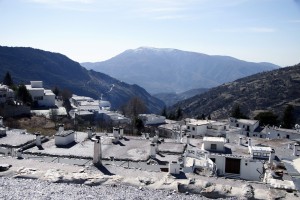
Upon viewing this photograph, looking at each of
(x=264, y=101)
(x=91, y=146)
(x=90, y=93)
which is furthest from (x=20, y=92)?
(x=90, y=93)

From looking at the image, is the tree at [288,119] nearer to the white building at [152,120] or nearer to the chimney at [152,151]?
the white building at [152,120]

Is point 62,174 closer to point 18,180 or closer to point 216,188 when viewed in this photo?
point 18,180

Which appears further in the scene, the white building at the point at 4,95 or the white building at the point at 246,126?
the white building at the point at 246,126

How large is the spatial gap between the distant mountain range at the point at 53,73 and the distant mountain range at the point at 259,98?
51009 mm

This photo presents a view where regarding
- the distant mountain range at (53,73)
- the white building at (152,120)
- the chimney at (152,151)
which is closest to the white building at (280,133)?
the white building at (152,120)

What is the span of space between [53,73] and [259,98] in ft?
349

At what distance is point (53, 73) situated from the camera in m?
174

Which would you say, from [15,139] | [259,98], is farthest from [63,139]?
[259,98]

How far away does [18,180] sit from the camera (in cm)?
1065

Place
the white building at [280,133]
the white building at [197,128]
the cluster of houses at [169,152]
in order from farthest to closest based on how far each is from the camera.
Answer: the white building at [280,133] → the white building at [197,128] → the cluster of houses at [169,152]

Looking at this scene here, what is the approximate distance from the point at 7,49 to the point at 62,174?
559ft

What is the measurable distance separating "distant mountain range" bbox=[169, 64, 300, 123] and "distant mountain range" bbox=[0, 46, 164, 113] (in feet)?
167

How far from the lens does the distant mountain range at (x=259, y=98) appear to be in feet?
302

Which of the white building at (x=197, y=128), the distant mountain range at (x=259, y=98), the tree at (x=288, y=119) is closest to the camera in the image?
the white building at (x=197, y=128)
